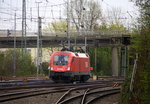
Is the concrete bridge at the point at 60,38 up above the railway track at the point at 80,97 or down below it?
above

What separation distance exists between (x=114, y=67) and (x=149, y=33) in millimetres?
43886

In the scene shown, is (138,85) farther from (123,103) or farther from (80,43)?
(80,43)

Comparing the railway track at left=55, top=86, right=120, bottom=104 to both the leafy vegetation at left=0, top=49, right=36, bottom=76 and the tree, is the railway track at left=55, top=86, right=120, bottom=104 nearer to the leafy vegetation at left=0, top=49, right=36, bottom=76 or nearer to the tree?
the leafy vegetation at left=0, top=49, right=36, bottom=76

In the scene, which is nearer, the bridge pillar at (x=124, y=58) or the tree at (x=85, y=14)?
the bridge pillar at (x=124, y=58)

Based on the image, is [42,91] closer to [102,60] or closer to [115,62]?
[115,62]

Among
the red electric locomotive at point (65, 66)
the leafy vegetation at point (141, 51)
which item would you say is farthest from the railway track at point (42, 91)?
the red electric locomotive at point (65, 66)

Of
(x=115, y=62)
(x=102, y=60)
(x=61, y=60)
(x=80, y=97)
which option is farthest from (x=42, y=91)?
(x=102, y=60)

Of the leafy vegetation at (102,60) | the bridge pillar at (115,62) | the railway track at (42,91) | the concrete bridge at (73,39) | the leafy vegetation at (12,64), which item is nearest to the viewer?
the railway track at (42,91)

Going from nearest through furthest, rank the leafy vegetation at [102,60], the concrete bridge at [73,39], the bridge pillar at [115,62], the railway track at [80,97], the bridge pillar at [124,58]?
the railway track at [80,97]
the bridge pillar at [124,58]
the concrete bridge at [73,39]
the bridge pillar at [115,62]
the leafy vegetation at [102,60]

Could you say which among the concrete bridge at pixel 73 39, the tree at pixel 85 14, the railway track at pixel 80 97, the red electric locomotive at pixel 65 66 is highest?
the tree at pixel 85 14

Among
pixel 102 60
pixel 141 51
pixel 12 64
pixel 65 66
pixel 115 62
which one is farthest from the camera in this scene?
pixel 102 60

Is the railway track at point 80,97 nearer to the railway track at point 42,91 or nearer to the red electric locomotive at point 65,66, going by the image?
the railway track at point 42,91

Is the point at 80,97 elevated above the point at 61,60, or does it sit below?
below

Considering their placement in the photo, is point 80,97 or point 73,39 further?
point 73,39
